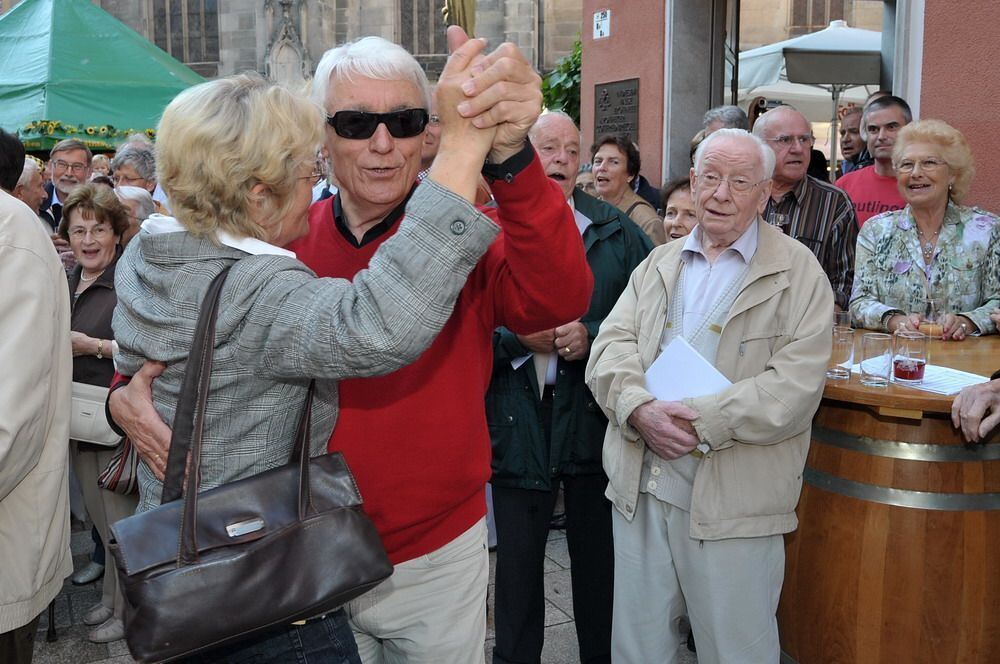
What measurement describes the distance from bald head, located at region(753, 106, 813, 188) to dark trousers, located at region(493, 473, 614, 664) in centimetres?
223

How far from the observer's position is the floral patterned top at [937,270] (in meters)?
4.02

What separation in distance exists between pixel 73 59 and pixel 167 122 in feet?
32.1

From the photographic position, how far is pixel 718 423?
9.48 ft

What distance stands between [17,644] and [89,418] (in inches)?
70.3

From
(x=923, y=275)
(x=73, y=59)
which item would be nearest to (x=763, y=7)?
(x=73, y=59)

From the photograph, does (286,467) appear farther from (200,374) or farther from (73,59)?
(73,59)

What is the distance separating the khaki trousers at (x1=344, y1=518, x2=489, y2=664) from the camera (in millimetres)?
2152

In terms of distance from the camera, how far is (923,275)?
4078mm

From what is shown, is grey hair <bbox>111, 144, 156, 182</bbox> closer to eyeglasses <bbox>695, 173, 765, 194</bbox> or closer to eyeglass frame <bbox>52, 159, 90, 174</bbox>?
eyeglass frame <bbox>52, 159, 90, 174</bbox>

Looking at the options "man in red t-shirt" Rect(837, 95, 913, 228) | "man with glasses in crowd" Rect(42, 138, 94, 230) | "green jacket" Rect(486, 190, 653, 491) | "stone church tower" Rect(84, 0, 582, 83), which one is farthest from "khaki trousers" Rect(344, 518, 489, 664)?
"stone church tower" Rect(84, 0, 582, 83)

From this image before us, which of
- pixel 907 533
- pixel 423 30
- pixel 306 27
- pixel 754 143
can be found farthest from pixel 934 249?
pixel 306 27

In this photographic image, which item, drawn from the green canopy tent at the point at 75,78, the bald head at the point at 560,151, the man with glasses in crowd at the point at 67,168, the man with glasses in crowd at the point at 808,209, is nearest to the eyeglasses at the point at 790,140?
the man with glasses in crowd at the point at 808,209

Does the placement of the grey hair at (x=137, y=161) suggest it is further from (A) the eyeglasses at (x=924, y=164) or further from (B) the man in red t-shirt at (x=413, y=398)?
(B) the man in red t-shirt at (x=413, y=398)

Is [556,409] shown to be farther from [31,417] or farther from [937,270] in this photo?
[31,417]
